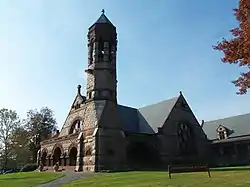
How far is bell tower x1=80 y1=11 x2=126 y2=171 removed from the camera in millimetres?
34906

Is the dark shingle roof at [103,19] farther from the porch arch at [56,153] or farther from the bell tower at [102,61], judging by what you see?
the porch arch at [56,153]

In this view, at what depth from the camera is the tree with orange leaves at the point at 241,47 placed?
15.4 meters

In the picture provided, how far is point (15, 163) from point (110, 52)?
42566 mm

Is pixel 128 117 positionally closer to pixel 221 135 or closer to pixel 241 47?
Answer: pixel 221 135

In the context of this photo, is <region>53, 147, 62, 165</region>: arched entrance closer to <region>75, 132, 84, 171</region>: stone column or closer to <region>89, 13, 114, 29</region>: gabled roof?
<region>75, 132, 84, 171</region>: stone column

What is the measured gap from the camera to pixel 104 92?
38438 mm

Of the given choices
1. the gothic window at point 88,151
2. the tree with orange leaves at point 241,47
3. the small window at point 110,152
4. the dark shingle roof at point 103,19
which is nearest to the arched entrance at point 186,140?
the small window at point 110,152

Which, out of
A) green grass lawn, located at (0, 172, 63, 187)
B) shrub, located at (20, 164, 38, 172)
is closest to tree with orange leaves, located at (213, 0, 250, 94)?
green grass lawn, located at (0, 172, 63, 187)

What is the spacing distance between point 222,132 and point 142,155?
18.5 meters

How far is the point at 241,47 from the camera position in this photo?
→ 16172 millimetres

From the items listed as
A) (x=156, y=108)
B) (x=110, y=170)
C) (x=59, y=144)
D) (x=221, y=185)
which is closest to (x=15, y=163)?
(x=59, y=144)

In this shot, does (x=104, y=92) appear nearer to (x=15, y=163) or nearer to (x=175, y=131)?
(x=175, y=131)

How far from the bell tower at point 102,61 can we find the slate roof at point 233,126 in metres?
23.3

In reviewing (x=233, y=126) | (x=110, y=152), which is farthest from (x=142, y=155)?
(x=233, y=126)
